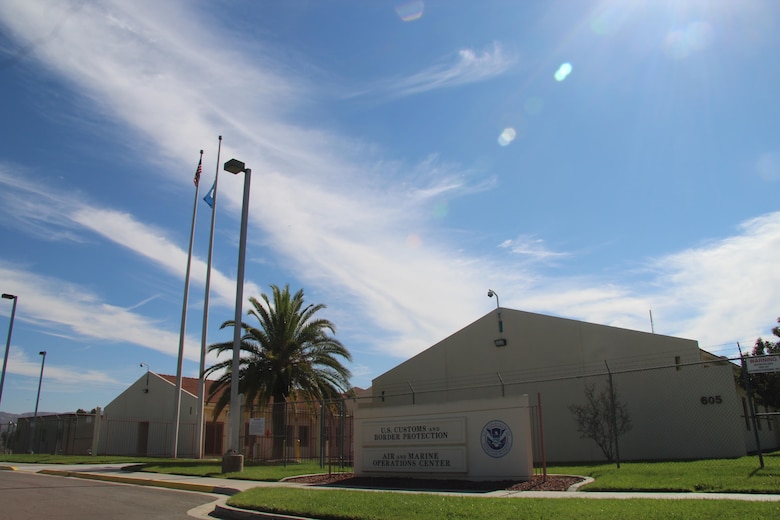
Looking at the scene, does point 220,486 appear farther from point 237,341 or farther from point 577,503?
point 577,503

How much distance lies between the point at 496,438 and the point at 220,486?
22.8 feet

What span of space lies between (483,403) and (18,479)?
13.8 m

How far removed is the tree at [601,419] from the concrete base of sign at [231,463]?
12.3 m

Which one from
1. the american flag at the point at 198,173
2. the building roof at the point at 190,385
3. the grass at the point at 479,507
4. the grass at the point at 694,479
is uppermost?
the american flag at the point at 198,173

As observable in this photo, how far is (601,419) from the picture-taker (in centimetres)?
2248

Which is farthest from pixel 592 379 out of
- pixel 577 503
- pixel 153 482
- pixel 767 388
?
pixel 153 482

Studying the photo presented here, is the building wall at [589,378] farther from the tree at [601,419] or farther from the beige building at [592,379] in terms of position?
the tree at [601,419]

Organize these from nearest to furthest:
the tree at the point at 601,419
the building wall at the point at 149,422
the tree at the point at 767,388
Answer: the tree at the point at 601,419 → the tree at the point at 767,388 → the building wall at the point at 149,422

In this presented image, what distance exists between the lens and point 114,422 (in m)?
40.2

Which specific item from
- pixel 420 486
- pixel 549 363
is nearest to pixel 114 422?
pixel 549 363

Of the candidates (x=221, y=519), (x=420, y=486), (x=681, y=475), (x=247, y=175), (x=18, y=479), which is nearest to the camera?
(x=221, y=519)

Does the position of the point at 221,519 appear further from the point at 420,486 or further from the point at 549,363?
the point at 549,363

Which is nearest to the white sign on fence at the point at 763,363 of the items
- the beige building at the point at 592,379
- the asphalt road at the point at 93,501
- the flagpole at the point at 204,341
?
the beige building at the point at 592,379

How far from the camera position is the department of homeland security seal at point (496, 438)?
14.2 m
